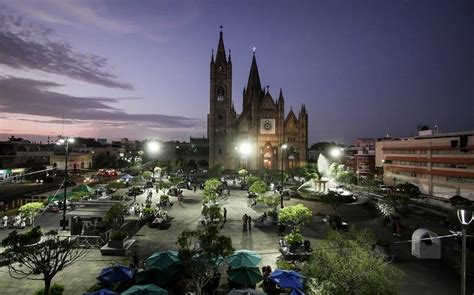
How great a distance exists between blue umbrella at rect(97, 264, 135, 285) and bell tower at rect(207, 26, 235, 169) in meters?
68.0

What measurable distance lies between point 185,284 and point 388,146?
59376 mm

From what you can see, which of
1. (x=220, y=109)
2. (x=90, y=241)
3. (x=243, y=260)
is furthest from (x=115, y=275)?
(x=220, y=109)

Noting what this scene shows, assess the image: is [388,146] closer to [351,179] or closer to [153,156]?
[351,179]

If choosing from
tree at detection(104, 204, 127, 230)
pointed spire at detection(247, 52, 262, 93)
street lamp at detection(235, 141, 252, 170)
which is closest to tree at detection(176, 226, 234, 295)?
tree at detection(104, 204, 127, 230)

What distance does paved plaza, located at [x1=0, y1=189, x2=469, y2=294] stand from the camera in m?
15.6

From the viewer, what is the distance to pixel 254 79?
300ft

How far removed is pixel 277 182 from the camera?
57719mm

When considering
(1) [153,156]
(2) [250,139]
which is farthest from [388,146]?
(1) [153,156]

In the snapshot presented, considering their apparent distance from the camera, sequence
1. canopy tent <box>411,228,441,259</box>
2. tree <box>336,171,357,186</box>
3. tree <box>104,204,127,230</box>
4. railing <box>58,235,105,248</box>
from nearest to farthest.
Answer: canopy tent <box>411,228,441,259</box>, railing <box>58,235,105,248</box>, tree <box>104,204,127,230</box>, tree <box>336,171,357,186</box>

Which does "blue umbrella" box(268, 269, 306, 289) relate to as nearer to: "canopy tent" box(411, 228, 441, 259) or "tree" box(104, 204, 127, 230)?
"canopy tent" box(411, 228, 441, 259)

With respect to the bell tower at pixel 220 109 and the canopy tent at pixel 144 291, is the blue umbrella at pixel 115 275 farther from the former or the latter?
the bell tower at pixel 220 109

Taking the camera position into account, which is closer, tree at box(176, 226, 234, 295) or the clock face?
tree at box(176, 226, 234, 295)

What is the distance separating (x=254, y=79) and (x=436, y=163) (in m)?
55.9

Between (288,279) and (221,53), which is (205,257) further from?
(221,53)
